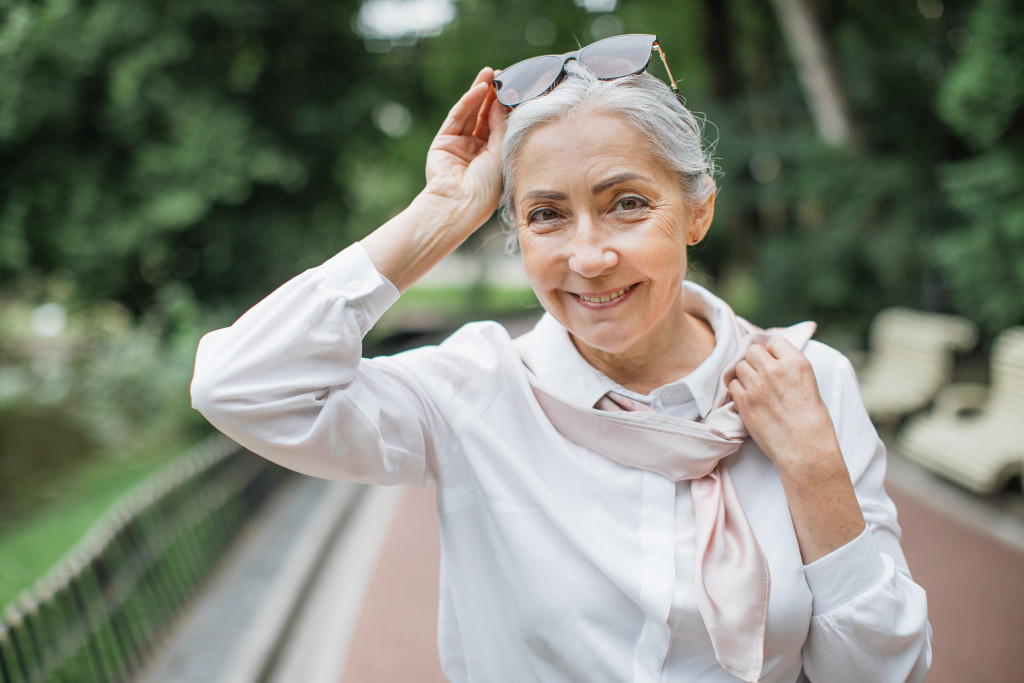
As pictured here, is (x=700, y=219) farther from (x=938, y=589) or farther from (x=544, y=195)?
(x=938, y=589)

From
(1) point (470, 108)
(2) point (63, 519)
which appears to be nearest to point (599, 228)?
(1) point (470, 108)

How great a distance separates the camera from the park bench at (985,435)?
509cm

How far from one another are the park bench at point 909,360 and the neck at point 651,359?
550 centimetres

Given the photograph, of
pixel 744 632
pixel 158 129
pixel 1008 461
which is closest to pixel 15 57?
pixel 158 129

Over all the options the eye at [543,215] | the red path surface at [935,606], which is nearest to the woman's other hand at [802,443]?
the eye at [543,215]

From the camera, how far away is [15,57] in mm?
7000

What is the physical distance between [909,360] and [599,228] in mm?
6911

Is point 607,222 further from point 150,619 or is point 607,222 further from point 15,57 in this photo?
point 15,57

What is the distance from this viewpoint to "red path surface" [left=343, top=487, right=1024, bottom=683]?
147 inches

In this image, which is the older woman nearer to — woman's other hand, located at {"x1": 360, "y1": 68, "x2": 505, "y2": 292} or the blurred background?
woman's other hand, located at {"x1": 360, "y1": 68, "x2": 505, "y2": 292}

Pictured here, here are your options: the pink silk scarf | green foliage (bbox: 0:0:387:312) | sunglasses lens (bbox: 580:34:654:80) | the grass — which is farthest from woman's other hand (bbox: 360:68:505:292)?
green foliage (bbox: 0:0:387:312)

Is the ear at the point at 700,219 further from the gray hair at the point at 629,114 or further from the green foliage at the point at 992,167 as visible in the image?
the green foliage at the point at 992,167

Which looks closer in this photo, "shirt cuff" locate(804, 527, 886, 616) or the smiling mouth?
"shirt cuff" locate(804, 527, 886, 616)

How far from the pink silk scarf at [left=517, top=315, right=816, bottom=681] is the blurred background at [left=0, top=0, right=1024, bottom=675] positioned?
16.2ft
